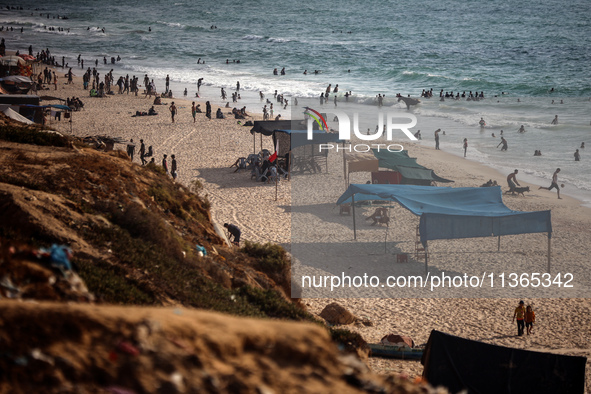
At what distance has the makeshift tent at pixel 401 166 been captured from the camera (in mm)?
19234

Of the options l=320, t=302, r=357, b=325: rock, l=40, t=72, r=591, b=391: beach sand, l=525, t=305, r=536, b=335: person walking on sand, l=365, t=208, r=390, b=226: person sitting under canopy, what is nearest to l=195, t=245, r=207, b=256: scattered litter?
l=320, t=302, r=357, b=325: rock

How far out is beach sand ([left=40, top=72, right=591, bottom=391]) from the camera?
1143 centimetres

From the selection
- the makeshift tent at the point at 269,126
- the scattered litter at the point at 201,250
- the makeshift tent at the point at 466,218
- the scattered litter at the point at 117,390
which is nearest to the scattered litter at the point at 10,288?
the scattered litter at the point at 117,390

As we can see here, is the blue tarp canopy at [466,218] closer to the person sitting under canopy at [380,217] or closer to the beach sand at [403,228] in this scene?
the beach sand at [403,228]

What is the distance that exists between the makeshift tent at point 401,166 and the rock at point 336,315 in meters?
8.61

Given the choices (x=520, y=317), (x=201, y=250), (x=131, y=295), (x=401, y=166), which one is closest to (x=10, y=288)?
(x=131, y=295)

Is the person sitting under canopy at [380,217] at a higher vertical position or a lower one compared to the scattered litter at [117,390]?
lower

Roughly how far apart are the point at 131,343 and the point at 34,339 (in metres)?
0.58

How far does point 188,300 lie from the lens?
7113 mm

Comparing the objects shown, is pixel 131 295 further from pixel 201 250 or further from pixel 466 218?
pixel 466 218

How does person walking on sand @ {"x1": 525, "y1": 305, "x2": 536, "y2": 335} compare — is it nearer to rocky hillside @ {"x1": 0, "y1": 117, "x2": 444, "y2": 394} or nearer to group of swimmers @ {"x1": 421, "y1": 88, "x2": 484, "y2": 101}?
rocky hillside @ {"x1": 0, "y1": 117, "x2": 444, "y2": 394}

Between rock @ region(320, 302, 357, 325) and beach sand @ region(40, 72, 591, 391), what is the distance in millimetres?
272

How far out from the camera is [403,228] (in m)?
17.3

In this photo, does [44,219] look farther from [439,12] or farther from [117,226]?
[439,12]
